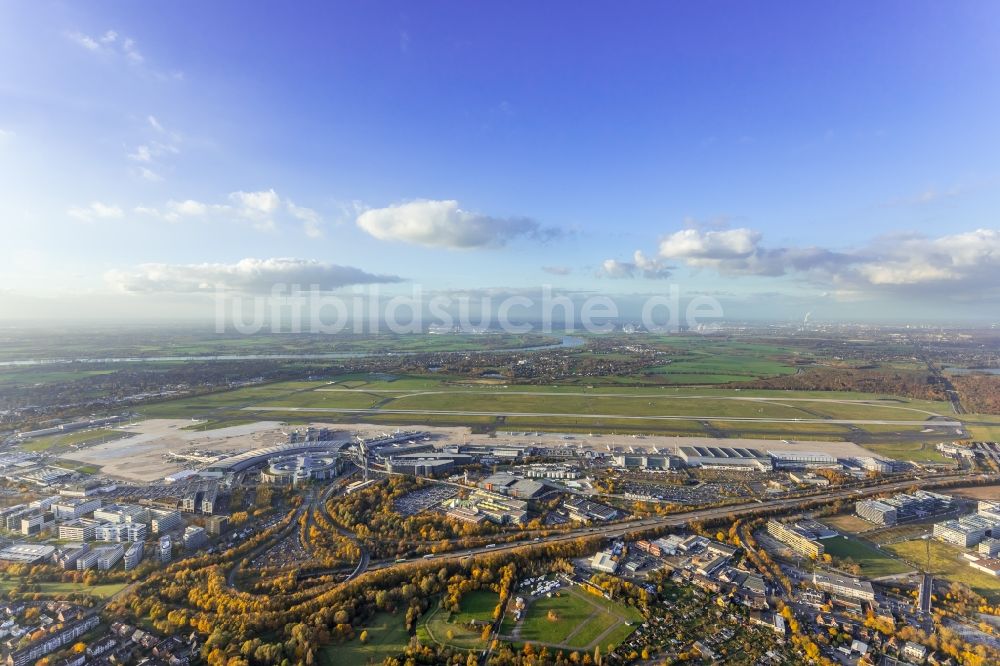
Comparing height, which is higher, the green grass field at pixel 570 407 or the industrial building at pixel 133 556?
the green grass field at pixel 570 407

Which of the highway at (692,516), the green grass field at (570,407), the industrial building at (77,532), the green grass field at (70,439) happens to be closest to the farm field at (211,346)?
the green grass field at (570,407)

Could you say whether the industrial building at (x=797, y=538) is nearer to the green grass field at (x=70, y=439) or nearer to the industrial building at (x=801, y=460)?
the industrial building at (x=801, y=460)

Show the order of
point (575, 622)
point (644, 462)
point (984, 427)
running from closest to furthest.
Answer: point (575, 622) < point (644, 462) < point (984, 427)

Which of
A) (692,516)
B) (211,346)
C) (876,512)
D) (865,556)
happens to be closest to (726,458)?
(876,512)

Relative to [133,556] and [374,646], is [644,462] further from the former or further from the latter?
[133,556]

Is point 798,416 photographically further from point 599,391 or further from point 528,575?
point 528,575
